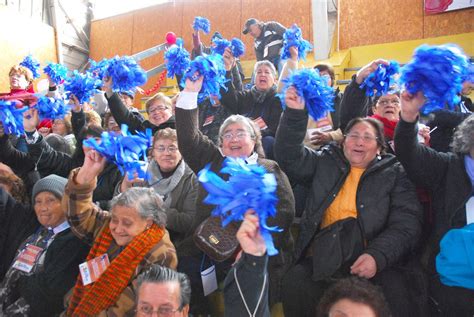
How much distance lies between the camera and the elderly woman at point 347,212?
1998 millimetres

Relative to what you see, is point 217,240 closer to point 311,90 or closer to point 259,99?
point 311,90

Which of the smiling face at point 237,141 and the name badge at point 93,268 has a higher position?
the smiling face at point 237,141

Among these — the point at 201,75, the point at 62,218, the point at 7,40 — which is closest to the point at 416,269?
the point at 201,75

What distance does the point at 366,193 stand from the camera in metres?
2.15

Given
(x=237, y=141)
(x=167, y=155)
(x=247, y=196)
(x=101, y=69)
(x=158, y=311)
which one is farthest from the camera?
(x=101, y=69)

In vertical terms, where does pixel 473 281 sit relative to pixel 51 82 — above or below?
below

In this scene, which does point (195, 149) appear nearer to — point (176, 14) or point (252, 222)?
point (252, 222)

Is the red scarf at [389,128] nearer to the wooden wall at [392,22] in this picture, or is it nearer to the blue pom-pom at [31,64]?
the blue pom-pom at [31,64]

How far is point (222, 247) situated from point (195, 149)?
57 centimetres

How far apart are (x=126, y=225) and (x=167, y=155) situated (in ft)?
2.36

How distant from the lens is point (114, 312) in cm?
204

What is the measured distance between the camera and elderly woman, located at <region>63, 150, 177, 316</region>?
6.86ft

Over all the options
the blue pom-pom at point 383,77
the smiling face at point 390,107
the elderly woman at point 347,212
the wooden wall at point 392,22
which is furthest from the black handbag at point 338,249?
the wooden wall at point 392,22

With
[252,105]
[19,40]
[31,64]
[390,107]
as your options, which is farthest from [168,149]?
[19,40]
